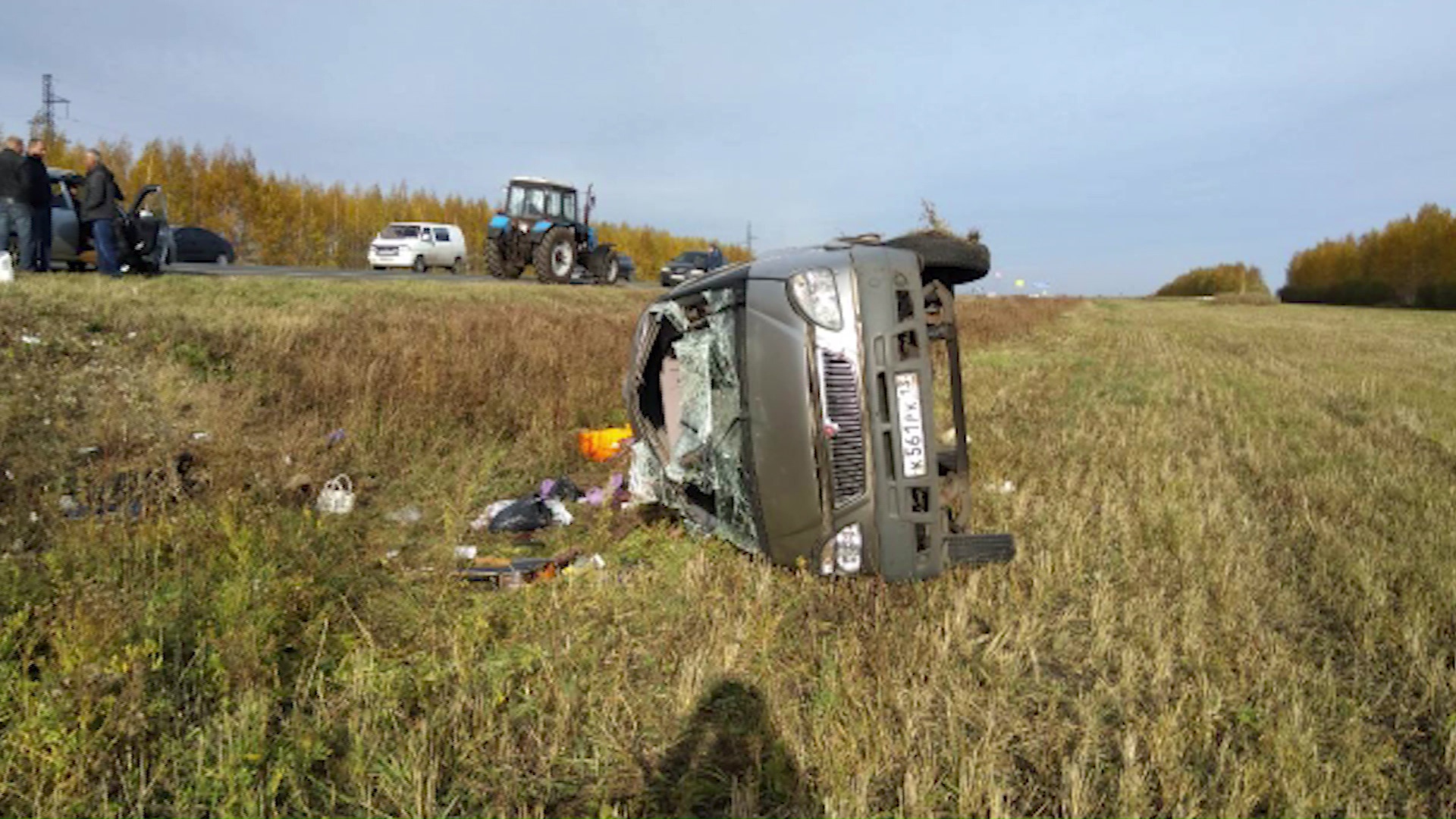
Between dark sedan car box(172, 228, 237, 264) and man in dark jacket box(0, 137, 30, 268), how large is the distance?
510 inches

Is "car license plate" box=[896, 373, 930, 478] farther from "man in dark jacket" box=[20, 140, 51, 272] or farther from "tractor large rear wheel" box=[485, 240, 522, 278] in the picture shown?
"tractor large rear wheel" box=[485, 240, 522, 278]

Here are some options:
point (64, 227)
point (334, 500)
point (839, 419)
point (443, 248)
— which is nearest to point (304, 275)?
point (64, 227)

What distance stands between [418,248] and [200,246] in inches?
230

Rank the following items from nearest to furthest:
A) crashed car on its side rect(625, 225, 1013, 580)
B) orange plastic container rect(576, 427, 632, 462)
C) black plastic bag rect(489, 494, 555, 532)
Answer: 1. crashed car on its side rect(625, 225, 1013, 580)
2. black plastic bag rect(489, 494, 555, 532)
3. orange plastic container rect(576, 427, 632, 462)

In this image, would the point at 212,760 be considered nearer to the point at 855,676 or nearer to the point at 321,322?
the point at 855,676

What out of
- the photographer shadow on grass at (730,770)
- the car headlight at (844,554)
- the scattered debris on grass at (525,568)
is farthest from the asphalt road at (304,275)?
the photographer shadow on grass at (730,770)

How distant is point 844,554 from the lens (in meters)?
2.81

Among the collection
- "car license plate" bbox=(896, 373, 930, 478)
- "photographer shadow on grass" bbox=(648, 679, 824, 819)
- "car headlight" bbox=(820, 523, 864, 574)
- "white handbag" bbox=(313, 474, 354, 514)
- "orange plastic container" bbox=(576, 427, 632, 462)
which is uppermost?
"car license plate" bbox=(896, 373, 930, 478)

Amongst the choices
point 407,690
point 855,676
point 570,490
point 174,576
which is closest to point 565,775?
point 407,690

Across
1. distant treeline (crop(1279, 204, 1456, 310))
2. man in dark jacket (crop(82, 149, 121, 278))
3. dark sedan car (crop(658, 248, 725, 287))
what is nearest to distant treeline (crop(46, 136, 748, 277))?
dark sedan car (crop(658, 248, 725, 287))

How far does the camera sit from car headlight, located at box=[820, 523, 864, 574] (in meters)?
2.80

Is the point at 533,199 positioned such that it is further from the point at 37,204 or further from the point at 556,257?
the point at 37,204

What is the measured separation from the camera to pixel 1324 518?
3799 millimetres

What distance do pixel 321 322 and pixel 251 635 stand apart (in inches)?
243
